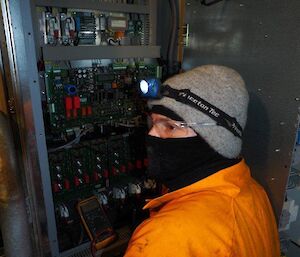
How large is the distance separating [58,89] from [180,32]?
88 cm

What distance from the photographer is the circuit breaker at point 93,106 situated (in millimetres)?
1521

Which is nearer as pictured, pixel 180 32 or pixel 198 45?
pixel 198 45

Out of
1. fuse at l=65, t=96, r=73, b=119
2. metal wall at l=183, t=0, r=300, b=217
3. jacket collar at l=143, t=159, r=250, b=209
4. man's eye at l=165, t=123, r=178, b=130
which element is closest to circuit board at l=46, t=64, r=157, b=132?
fuse at l=65, t=96, r=73, b=119

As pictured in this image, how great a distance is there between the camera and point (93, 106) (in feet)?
5.53

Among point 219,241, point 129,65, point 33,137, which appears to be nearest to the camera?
point 219,241

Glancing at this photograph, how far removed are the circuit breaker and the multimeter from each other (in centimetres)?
7

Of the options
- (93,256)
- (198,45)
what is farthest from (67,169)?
(198,45)

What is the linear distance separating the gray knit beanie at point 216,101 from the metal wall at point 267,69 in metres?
0.27

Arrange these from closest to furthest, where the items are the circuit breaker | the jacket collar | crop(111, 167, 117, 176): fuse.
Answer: the jacket collar, the circuit breaker, crop(111, 167, 117, 176): fuse

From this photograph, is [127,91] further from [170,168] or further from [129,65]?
[170,168]

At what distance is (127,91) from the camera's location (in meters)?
1.79

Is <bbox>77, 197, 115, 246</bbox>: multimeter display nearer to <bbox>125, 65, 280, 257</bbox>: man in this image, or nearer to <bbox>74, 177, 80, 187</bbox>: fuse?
<bbox>74, 177, 80, 187</bbox>: fuse

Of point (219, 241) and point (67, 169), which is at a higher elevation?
point (219, 241)

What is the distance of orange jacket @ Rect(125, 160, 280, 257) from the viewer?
69 centimetres
